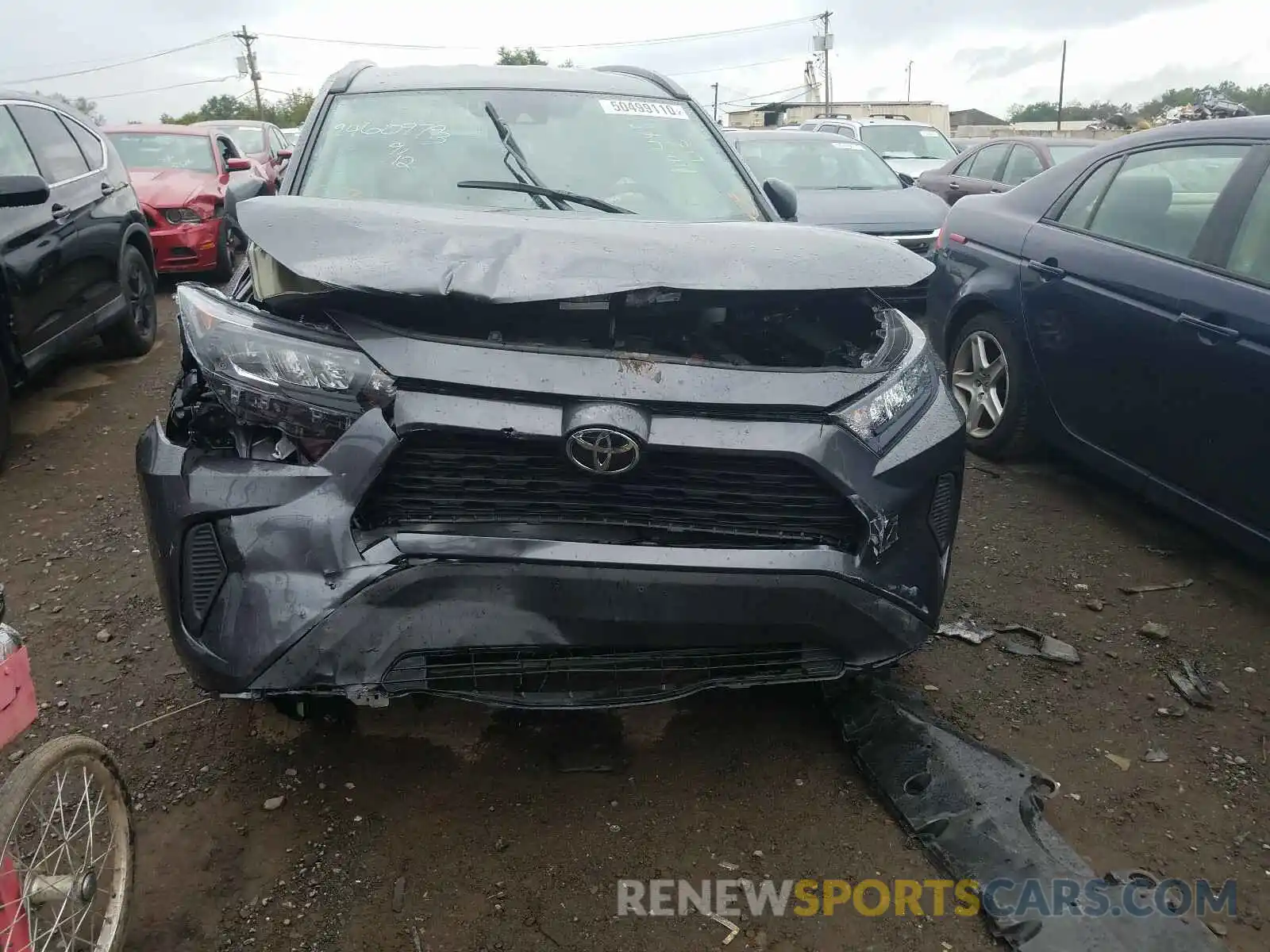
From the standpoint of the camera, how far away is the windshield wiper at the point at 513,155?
304 centimetres

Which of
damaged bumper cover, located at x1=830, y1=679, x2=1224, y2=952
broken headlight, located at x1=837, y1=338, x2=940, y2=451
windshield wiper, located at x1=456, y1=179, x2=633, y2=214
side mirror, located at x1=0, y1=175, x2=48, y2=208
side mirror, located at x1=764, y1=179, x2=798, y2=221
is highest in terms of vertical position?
side mirror, located at x1=0, y1=175, x2=48, y2=208

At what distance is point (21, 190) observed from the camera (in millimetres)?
4133

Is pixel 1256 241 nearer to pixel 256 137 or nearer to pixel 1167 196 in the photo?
pixel 1167 196

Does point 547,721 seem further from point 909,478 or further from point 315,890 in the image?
point 909,478

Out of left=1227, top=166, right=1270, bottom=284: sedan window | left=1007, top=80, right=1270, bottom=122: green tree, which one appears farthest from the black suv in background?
left=1007, top=80, right=1270, bottom=122: green tree

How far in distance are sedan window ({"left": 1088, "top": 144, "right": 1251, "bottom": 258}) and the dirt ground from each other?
50.4 inches

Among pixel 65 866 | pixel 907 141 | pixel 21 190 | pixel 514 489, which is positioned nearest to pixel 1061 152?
pixel 907 141

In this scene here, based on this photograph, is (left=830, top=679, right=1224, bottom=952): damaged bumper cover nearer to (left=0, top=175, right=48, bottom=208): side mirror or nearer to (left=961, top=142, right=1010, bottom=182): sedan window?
(left=0, top=175, right=48, bottom=208): side mirror

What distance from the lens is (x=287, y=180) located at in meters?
3.10

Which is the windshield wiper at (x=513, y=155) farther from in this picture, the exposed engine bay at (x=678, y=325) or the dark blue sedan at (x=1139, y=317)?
the dark blue sedan at (x=1139, y=317)

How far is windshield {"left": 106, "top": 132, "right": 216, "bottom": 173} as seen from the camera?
9.39 metres

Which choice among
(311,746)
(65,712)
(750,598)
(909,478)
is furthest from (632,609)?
(65,712)

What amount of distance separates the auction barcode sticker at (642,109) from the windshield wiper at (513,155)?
0.43 m

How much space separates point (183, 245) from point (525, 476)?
7.37m
